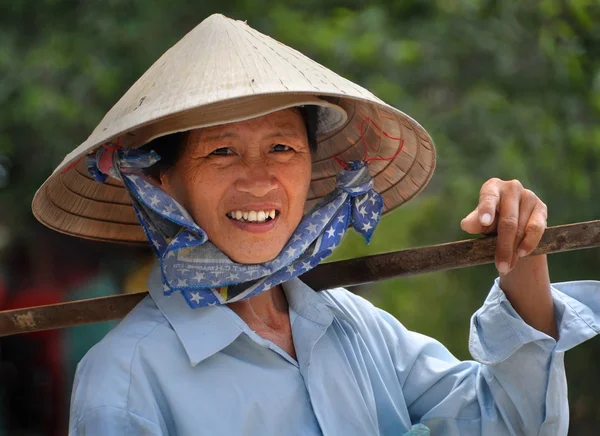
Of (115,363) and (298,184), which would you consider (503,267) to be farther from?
(115,363)

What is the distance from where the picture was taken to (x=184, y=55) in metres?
1.87

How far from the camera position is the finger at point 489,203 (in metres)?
1.84

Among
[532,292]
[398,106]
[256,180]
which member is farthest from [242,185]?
[398,106]

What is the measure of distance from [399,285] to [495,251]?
2.19m

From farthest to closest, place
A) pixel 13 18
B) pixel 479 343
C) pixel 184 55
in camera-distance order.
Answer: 1. pixel 13 18
2. pixel 479 343
3. pixel 184 55

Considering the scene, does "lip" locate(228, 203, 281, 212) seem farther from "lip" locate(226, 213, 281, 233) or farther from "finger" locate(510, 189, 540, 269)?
"finger" locate(510, 189, 540, 269)

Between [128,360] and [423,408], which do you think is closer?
[128,360]

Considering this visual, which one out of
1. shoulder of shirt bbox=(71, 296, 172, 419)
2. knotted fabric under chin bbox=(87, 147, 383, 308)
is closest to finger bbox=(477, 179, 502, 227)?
knotted fabric under chin bbox=(87, 147, 383, 308)

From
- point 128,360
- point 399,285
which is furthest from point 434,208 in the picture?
point 128,360

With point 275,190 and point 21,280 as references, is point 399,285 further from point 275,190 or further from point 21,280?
point 275,190

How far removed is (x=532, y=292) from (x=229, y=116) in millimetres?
761

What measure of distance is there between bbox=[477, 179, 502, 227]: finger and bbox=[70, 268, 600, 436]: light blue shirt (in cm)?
26

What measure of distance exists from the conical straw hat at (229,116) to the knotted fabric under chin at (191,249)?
0.06 metres

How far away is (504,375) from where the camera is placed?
202 cm
